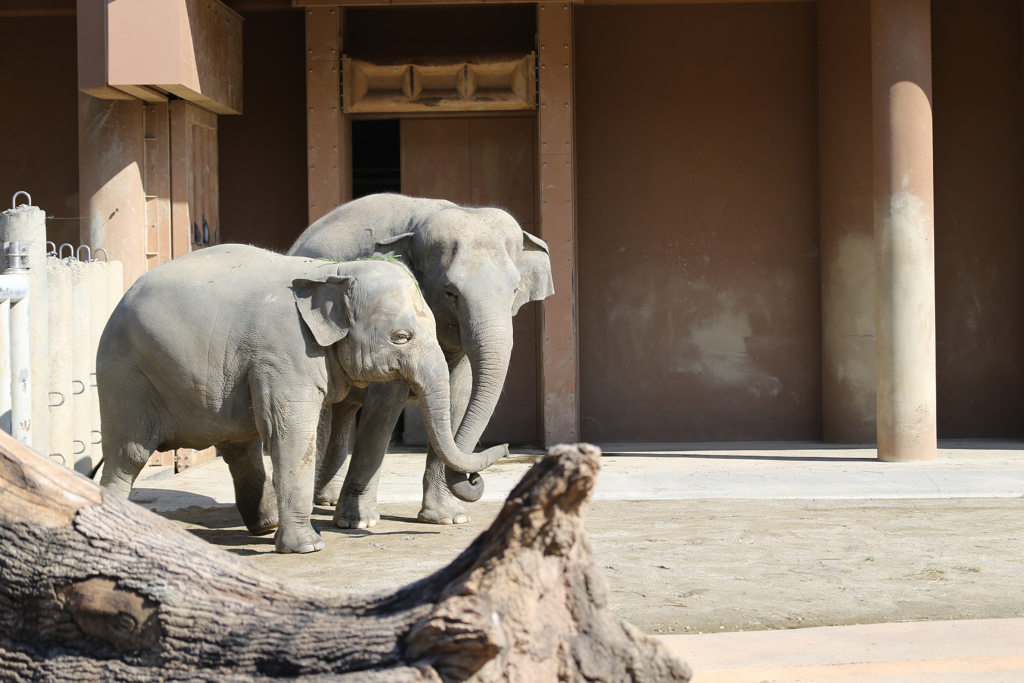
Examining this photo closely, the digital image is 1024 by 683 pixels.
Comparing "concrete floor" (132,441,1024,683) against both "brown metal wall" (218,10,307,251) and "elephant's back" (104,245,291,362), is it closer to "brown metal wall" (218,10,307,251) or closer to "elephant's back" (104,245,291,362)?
"elephant's back" (104,245,291,362)

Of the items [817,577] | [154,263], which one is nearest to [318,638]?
[817,577]

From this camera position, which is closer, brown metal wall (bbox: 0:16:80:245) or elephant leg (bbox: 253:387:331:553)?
elephant leg (bbox: 253:387:331:553)

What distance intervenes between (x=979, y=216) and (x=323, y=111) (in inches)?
241

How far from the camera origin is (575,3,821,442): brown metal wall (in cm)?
1085

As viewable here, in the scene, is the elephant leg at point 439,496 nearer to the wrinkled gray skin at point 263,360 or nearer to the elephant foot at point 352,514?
the elephant foot at point 352,514

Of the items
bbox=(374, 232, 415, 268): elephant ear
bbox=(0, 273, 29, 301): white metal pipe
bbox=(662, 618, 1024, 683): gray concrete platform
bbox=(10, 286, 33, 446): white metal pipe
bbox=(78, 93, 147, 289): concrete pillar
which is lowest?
bbox=(662, 618, 1024, 683): gray concrete platform

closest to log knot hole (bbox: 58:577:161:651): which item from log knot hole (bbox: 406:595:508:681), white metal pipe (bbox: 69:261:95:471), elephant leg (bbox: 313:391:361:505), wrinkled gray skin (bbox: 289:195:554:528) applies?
log knot hole (bbox: 406:595:508:681)

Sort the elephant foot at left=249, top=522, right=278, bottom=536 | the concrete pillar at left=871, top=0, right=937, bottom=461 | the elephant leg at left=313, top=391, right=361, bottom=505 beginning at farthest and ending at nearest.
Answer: the concrete pillar at left=871, top=0, right=937, bottom=461, the elephant leg at left=313, top=391, right=361, bottom=505, the elephant foot at left=249, top=522, right=278, bottom=536

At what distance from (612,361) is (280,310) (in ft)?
18.2

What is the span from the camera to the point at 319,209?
10078 mm

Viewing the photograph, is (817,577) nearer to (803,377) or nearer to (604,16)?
(803,377)

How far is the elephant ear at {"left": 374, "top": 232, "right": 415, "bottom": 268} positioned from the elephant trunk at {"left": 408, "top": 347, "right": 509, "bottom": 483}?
1.12 meters

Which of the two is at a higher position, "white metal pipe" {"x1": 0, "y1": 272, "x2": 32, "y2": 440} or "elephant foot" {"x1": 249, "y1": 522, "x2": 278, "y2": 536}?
"white metal pipe" {"x1": 0, "y1": 272, "x2": 32, "y2": 440}

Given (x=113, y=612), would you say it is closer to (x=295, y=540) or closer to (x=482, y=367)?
(x=295, y=540)
